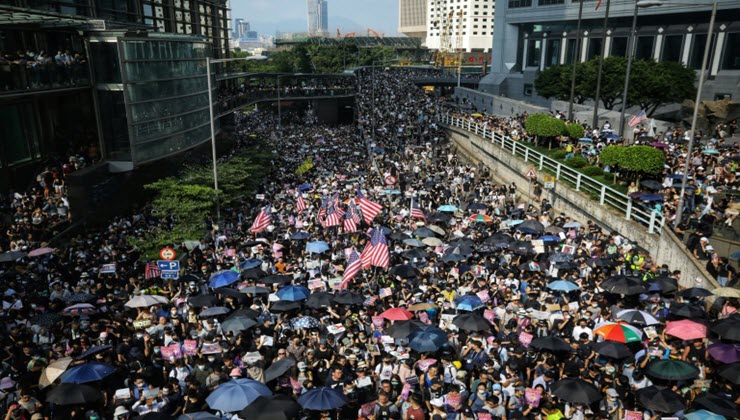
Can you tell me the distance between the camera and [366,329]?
42.9ft

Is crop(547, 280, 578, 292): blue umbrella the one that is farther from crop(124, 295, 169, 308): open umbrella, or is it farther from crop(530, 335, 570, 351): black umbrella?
crop(124, 295, 169, 308): open umbrella

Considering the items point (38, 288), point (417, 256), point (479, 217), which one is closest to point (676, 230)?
point (479, 217)

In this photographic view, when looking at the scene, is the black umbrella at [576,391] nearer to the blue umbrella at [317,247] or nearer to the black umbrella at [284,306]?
the black umbrella at [284,306]

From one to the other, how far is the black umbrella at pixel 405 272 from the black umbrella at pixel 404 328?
163 inches

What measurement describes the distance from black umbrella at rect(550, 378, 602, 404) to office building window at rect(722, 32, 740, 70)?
47.2 m

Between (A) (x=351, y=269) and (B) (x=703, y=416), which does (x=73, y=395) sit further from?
(B) (x=703, y=416)

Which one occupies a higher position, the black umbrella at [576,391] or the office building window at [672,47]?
the office building window at [672,47]

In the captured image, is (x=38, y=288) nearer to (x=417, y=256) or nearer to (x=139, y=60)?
(x=417, y=256)

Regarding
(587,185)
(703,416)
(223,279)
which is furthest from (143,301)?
(587,185)

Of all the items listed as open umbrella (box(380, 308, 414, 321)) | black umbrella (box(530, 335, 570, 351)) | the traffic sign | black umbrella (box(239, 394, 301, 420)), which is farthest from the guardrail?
the traffic sign

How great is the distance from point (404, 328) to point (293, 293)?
3550 millimetres

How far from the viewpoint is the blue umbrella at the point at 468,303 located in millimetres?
13240

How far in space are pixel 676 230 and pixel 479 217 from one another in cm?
682

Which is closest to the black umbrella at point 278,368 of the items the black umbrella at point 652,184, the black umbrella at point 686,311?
the black umbrella at point 686,311
